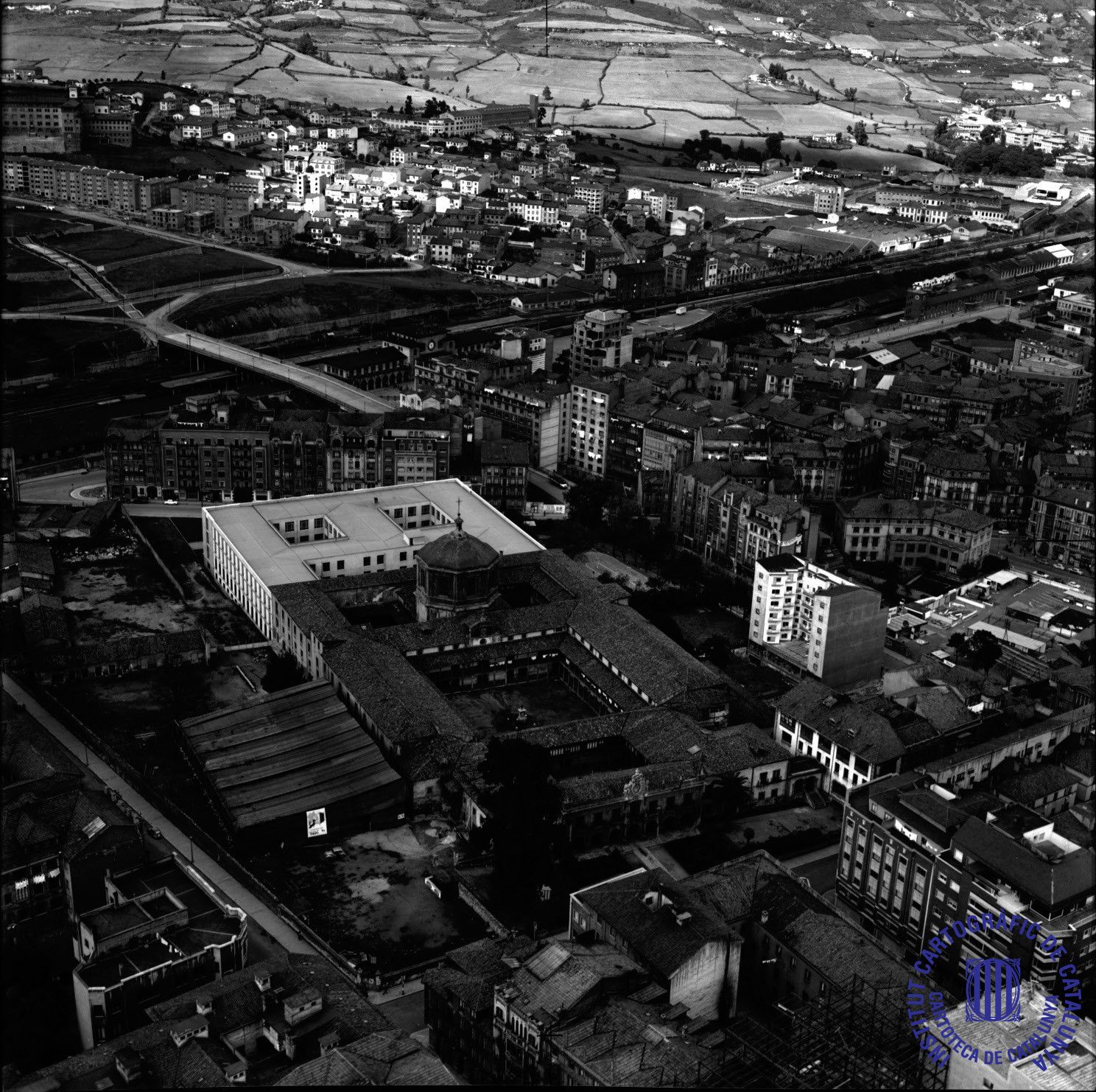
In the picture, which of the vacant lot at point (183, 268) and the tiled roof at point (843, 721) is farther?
the vacant lot at point (183, 268)

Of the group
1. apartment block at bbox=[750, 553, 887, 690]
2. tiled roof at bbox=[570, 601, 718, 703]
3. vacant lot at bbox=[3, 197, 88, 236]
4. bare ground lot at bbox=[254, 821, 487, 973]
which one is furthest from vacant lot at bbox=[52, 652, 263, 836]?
vacant lot at bbox=[3, 197, 88, 236]

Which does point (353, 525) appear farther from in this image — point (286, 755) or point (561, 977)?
point (561, 977)

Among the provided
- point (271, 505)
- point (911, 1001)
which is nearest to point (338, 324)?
point (271, 505)

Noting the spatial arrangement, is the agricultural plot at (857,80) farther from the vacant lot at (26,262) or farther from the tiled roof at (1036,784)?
the tiled roof at (1036,784)

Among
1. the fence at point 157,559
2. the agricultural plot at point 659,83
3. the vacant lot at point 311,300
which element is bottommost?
the fence at point 157,559

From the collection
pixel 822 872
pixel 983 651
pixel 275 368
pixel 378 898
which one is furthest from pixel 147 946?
pixel 275 368

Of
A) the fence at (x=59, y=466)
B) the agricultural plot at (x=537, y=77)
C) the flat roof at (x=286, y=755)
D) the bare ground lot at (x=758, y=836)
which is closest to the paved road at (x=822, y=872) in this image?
the bare ground lot at (x=758, y=836)

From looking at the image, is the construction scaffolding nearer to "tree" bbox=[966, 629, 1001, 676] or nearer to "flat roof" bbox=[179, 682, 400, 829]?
"flat roof" bbox=[179, 682, 400, 829]
